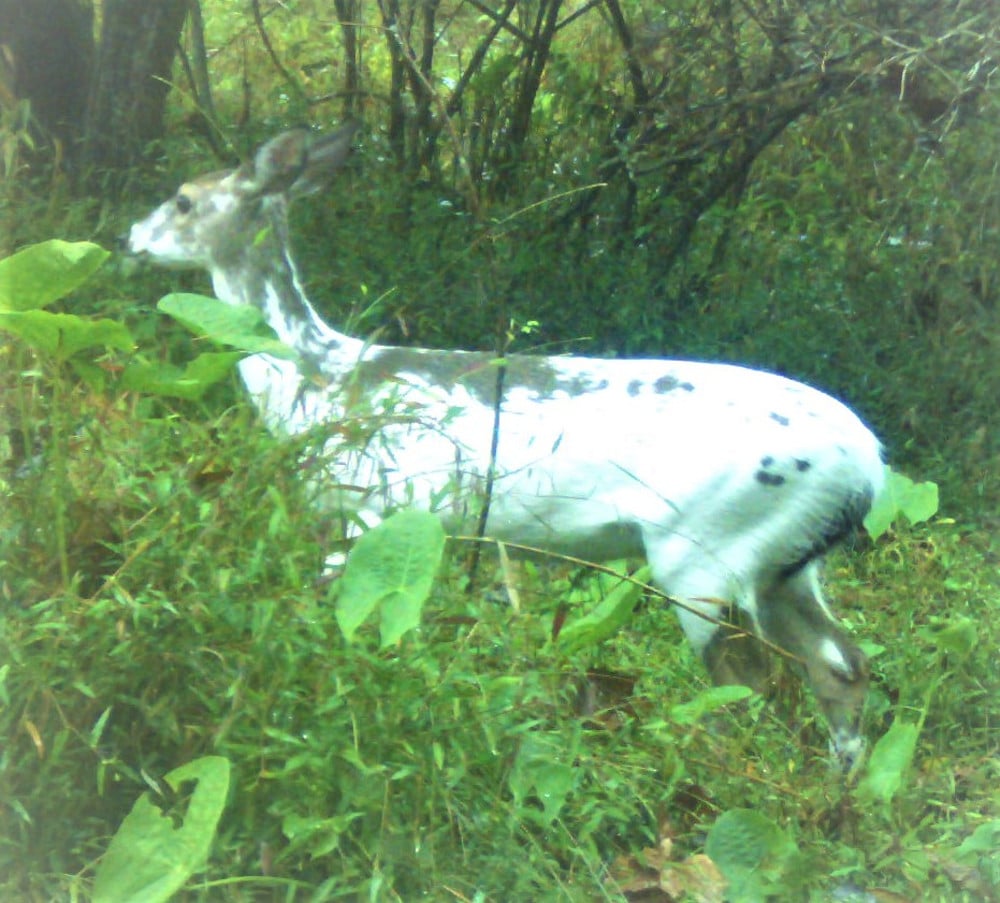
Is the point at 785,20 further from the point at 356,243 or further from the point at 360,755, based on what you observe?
the point at 360,755

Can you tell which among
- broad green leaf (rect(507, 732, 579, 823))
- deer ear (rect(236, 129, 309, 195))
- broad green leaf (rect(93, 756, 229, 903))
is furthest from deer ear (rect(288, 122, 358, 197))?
broad green leaf (rect(93, 756, 229, 903))

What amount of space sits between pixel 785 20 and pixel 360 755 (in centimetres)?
425

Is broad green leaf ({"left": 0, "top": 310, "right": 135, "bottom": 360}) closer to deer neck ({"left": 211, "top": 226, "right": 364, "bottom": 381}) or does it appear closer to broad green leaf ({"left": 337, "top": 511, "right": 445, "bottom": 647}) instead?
broad green leaf ({"left": 337, "top": 511, "right": 445, "bottom": 647})

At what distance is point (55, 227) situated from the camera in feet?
18.8

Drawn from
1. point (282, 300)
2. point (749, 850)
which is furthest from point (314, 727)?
point (282, 300)

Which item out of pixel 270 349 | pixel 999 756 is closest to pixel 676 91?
pixel 999 756

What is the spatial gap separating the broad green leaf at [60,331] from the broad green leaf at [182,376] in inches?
6.8

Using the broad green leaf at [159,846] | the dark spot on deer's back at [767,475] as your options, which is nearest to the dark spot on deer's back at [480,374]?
the dark spot on deer's back at [767,475]

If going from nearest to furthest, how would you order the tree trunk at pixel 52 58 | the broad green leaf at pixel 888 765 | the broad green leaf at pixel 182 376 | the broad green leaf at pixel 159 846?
the broad green leaf at pixel 159 846, the broad green leaf at pixel 182 376, the broad green leaf at pixel 888 765, the tree trunk at pixel 52 58

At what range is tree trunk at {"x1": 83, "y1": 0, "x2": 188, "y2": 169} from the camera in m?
6.39

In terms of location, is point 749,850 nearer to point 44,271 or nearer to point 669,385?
point 44,271

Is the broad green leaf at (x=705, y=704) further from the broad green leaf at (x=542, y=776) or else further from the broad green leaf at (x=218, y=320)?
the broad green leaf at (x=218, y=320)

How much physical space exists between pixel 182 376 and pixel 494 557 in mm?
953

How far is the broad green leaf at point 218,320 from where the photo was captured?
10.1ft
